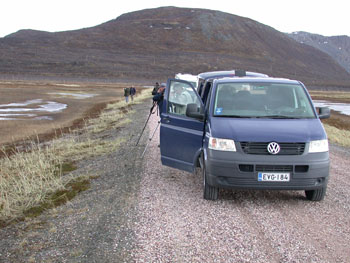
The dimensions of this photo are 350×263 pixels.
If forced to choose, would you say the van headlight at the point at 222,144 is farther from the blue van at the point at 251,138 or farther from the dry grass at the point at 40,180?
the dry grass at the point at 40,180

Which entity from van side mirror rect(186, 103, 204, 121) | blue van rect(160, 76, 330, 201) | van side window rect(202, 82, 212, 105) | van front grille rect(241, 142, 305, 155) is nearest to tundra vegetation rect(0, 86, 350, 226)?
blue van rect(160, 76, 330, 201)

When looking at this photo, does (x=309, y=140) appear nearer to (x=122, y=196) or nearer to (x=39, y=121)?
(x=122, y=196)

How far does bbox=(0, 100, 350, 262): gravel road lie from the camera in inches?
203

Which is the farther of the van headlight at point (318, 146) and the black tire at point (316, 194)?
the black tire at point (316, 194)

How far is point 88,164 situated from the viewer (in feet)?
40.3

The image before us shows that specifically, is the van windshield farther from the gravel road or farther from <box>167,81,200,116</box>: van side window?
the gravel road

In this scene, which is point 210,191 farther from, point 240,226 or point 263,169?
point 240,226

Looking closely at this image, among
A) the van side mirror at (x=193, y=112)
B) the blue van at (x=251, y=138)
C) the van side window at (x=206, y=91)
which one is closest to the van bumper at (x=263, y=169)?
the blue van at (x=251, y=138)

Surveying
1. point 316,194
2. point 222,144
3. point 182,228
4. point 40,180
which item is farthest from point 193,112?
point 40,180

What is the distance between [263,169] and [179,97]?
8.37 feet

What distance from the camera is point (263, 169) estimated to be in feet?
21.8

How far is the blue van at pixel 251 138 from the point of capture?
Result: 21.8 feet

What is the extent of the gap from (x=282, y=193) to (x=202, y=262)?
339cm

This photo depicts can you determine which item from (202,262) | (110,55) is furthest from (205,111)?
(110,55)
